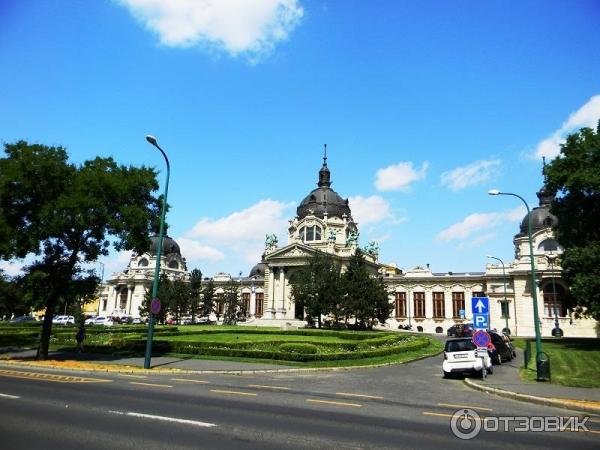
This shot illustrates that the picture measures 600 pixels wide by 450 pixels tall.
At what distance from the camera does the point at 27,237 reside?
86.7 feet

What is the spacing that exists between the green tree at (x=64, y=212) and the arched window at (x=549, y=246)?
69797 mm

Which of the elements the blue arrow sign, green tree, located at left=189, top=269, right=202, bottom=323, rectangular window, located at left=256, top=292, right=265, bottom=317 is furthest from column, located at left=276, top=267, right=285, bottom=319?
the blue arrow sign

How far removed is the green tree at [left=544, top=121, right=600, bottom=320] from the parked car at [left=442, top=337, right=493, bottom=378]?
774 inches

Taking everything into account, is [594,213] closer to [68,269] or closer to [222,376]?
[222,376]

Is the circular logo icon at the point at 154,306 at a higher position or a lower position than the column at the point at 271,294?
lower

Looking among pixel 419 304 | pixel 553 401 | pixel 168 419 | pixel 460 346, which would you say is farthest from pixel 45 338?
pixel 419 304

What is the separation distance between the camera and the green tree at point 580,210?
36094 millimetres

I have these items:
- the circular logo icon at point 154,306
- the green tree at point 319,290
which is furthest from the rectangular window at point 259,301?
the circular logo icon at point 154,306

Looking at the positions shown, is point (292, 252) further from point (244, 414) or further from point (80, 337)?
point (244, 414)

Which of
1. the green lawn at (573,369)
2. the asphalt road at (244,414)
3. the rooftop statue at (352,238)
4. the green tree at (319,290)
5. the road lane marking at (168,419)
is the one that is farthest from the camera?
the rooftop statue at (352,238)

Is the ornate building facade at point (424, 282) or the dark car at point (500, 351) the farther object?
the ornate building facade at point (424, 282)

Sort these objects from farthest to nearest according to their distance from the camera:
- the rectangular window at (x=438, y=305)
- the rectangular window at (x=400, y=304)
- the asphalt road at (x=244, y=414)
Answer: the rectangular window at (x=400, y=304)
the rectangular window at (x=438, y=305)
the asphalt road at (x=244, y=414)

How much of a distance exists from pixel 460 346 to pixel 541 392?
5869 mm

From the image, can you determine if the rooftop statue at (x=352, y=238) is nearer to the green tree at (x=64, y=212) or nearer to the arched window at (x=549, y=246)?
the arched window at (x=549, y=246)
